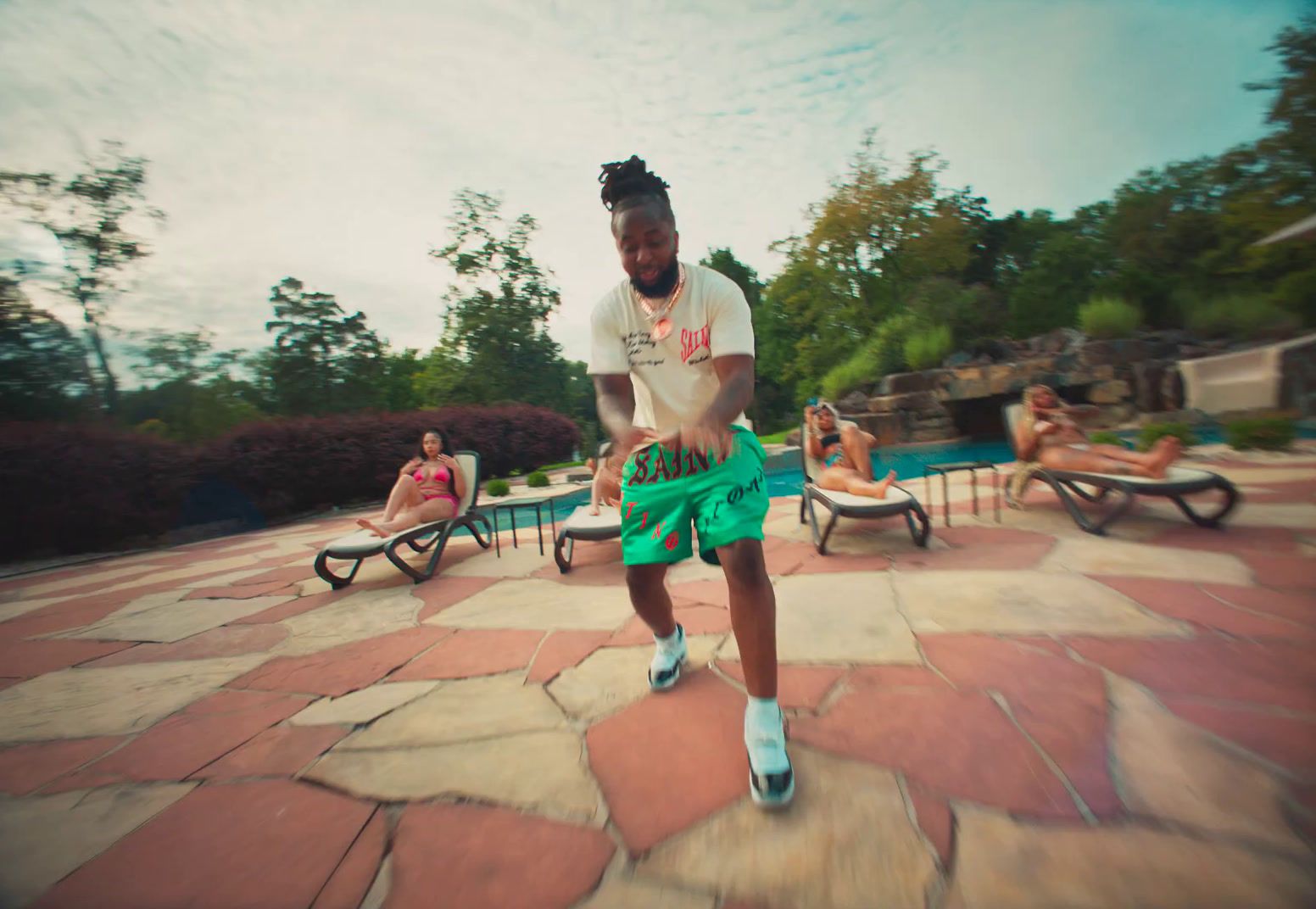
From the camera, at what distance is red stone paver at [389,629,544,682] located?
2.16 metres

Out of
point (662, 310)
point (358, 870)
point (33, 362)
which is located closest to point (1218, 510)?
point (662, 310)

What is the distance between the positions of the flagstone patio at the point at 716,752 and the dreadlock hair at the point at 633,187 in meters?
1.66

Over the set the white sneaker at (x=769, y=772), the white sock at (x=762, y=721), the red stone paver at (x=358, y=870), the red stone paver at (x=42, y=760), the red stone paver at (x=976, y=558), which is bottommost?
the red stone paver at (x=976, y=558)

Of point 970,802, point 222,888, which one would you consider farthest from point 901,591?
point 222,888

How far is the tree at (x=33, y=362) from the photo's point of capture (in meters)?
9.77

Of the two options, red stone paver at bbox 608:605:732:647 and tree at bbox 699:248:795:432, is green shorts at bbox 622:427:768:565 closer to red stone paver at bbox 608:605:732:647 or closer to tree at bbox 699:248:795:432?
red stone paver at bbox 608:605:732:647

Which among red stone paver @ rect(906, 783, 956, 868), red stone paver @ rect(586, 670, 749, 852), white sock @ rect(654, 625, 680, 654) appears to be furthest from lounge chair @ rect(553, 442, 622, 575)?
red stone paver @ rect(906, 783, 956, 868)

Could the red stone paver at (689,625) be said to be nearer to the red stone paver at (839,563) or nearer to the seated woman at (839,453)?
the red stone paver at (839,563)

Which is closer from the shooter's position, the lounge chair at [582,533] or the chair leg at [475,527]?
the lounge chair at [582,533]

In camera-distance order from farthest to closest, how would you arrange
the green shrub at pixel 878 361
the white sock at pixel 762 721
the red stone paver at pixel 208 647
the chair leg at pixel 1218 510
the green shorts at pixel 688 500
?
the green shrub at pixel 878 361, the chair leg at pixel 1218 510, the red stone paver at pixel 208 647, the green shorts at pixel 688 500, the white sock at pixel 762 721

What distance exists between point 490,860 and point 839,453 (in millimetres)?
3596

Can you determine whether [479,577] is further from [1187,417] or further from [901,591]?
[1187,417]

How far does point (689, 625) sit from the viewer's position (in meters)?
2.46

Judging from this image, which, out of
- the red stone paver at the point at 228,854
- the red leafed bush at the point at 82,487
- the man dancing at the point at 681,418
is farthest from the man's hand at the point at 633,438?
the red leafed bush at the point at 82,487
